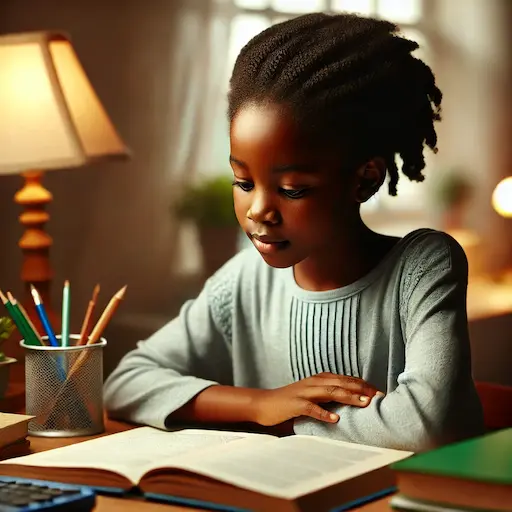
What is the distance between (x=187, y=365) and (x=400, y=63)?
1.65 feet

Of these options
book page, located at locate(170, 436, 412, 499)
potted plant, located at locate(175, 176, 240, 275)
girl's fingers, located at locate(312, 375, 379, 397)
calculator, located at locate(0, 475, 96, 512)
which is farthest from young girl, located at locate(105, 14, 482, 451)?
potted plant, located at locate(175, 176, 240, 275)

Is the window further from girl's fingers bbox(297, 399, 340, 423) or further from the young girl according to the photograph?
girl's fingers bbox(297, 399, 340, 423)

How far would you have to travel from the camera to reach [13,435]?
44.4 inches

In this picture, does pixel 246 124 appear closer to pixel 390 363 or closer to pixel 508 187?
pixel 390 363

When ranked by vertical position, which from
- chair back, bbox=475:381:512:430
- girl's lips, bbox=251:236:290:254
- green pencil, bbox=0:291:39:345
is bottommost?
chair back, bbox=475:381:512:430

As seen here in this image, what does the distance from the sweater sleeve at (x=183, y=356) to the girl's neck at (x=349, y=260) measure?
0.16m

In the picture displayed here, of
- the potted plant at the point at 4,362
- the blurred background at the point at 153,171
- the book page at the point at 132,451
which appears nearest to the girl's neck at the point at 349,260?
the book page at the point at 132,451

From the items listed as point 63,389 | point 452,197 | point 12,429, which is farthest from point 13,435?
point 452,197

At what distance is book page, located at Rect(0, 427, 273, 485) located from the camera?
99 cm

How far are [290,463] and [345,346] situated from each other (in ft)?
1.18

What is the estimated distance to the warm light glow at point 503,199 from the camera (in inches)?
114

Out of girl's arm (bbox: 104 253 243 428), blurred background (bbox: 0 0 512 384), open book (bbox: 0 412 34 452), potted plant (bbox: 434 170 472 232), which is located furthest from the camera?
potted plant (bbox: 434 170 472 232)

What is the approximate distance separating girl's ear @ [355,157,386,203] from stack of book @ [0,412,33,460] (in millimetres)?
462

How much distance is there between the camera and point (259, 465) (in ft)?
3.10
